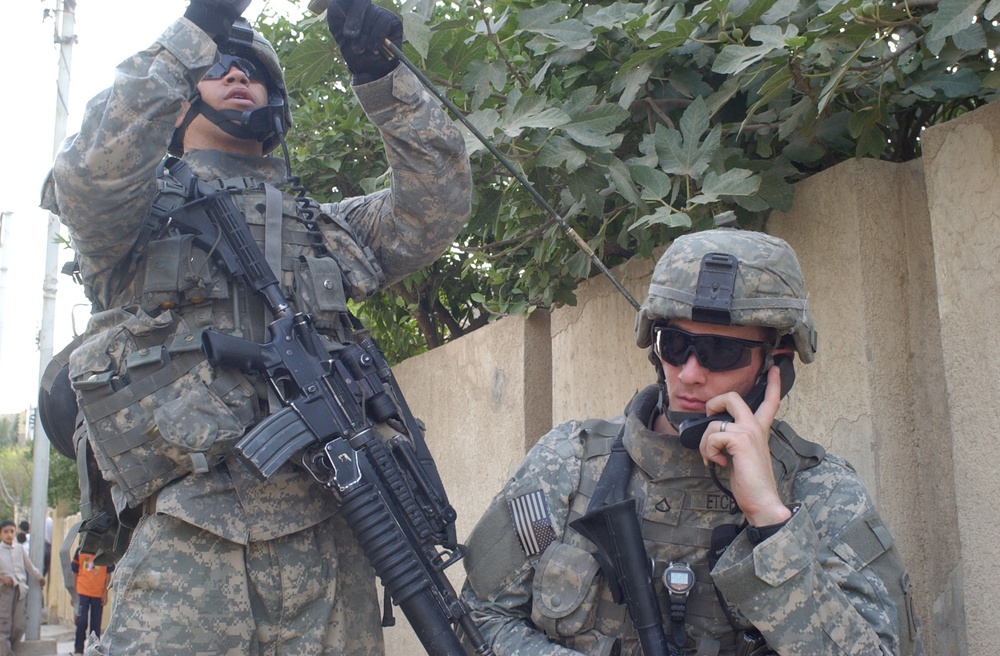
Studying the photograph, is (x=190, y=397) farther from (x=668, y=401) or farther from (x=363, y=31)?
(x=668, y=401)

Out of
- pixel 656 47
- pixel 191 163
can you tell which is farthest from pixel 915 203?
pixel 191 163

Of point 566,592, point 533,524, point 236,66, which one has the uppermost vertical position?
point 236,66

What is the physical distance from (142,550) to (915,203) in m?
2.24

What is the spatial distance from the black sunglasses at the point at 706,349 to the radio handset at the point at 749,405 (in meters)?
0.06

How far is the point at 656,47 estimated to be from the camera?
3.00 m

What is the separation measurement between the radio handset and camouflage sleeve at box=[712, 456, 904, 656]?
0.21 metres

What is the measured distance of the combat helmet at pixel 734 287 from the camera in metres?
2.12

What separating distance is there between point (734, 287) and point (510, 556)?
0.72 m

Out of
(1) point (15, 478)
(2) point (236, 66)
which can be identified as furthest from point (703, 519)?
(1) point (15, 478)

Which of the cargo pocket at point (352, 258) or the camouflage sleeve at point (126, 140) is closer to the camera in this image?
the camouflage sleeve at point (126, 140)

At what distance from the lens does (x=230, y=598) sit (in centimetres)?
239

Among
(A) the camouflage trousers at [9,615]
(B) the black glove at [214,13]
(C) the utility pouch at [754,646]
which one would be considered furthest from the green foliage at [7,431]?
(C) the utility pouch at [754,646]

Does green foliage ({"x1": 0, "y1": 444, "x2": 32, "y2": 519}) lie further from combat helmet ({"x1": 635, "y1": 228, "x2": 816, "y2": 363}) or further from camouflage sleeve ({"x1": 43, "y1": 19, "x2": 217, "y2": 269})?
combat helmet ({"x1": 635, "y1": 228, "x2": 816, "y2": 363})

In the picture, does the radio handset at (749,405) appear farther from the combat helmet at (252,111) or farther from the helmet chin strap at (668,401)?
the combat helmet at (252,111)
